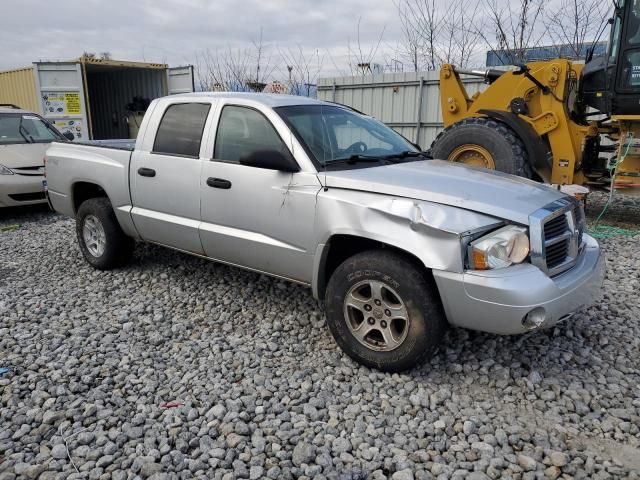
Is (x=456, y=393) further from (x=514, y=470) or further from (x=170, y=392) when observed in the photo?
(x=170, y=392)

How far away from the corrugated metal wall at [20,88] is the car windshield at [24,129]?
2.87m

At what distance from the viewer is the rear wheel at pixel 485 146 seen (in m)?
6.88

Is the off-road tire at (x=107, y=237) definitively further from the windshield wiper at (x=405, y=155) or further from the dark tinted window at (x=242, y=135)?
the windshield wiper at (x=405, y=155)

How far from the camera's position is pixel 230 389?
3.18 m

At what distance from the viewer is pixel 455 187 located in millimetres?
3240

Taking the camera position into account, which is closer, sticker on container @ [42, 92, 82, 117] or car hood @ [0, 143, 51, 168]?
car hood @ [0, 143, 51, 168]

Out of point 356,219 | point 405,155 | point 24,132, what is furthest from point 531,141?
point 24,132

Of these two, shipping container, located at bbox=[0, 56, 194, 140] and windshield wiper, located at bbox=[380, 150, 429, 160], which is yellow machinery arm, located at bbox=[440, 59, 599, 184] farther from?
shipping container, located at bbox=[0, 56, 194, 140]

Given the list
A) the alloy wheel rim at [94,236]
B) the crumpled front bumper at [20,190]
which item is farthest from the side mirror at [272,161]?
the crumpled front bumper at [20,190]

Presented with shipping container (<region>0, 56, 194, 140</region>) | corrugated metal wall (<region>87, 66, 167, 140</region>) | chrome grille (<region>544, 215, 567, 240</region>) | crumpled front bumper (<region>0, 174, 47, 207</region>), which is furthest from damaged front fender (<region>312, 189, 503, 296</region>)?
corrugated metal wall (<region>87, 66, 167, 140</region>)

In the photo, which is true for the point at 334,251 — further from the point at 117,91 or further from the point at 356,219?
the point at 117,91

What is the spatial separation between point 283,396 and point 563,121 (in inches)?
235

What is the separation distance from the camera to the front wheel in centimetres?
304

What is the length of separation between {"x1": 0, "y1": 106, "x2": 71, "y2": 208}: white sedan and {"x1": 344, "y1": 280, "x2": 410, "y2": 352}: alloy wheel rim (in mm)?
6793
